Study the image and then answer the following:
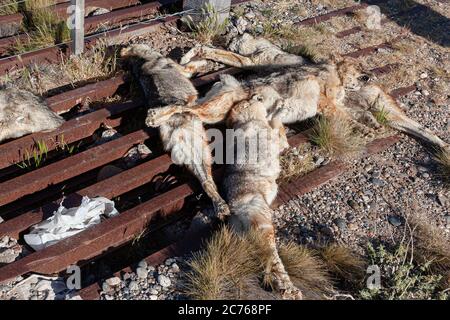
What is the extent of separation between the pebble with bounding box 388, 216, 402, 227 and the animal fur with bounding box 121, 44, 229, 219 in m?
1.46

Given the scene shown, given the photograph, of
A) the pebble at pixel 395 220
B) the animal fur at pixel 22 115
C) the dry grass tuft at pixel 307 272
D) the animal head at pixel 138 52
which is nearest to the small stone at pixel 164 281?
the dry grass tuft at pixel 307 272

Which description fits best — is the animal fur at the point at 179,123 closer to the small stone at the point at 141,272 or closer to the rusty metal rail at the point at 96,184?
the rusty metal rail at the point at 96,184

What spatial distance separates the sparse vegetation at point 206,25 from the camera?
601cm

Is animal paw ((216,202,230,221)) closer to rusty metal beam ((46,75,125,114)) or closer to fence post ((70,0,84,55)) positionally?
rusty metal beam ((46,75,125,114))

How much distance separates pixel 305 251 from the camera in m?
3.64

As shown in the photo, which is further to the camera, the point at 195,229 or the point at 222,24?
the point at 222,24

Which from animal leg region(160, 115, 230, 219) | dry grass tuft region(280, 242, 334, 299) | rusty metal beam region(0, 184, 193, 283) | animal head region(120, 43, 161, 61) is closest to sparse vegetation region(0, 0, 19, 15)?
animal head region(120, 43, 161, 61)

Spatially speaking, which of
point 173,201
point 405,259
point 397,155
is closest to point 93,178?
point 173,201

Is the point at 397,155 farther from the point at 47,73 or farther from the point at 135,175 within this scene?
the point at 47,73

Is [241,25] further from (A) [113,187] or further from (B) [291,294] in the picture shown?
(B) [291,294]

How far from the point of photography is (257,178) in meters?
4.02

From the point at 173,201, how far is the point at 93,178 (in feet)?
2.60

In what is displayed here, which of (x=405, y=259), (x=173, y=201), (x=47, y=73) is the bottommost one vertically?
(x=405, y=259)

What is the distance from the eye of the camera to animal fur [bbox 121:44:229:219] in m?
4.07
